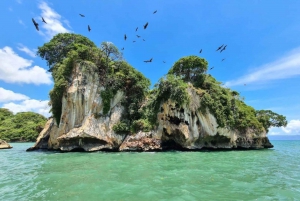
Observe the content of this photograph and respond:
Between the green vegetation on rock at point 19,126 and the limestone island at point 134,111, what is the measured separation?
27.1m

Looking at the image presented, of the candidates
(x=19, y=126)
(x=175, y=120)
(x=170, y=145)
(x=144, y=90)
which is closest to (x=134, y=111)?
(x=144, y=90)

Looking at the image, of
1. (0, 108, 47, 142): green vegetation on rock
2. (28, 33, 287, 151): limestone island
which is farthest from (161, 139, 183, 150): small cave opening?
(0, 108, 47, 142): green vegetation on rock

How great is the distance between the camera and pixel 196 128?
2105 cm

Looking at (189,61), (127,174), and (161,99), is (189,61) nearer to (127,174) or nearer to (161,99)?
(161,99)

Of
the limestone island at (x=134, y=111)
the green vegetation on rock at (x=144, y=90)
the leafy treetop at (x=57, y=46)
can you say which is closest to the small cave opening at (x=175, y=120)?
the limestone island at (x=134, y=111)

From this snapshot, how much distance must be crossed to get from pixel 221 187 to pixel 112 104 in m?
17.4

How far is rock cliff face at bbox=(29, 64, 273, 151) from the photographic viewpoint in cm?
2011

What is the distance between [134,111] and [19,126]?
151 ft

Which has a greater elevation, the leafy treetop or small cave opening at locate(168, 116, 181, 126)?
the leafy treetop

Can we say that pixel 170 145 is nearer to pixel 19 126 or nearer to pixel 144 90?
Answer: pixel 144 90

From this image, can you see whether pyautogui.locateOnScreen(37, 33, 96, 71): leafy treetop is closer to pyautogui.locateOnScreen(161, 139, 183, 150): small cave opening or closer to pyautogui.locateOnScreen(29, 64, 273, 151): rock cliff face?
pyautogui.locateOnScreen(29, 64, 273, 151): rock cliff face

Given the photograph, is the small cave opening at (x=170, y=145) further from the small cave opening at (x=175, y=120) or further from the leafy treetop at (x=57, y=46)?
the leafy treetop at (x=57, y=46)

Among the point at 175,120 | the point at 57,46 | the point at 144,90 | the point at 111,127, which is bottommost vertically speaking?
the point at 111,127

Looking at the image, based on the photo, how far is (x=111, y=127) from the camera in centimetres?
2105
